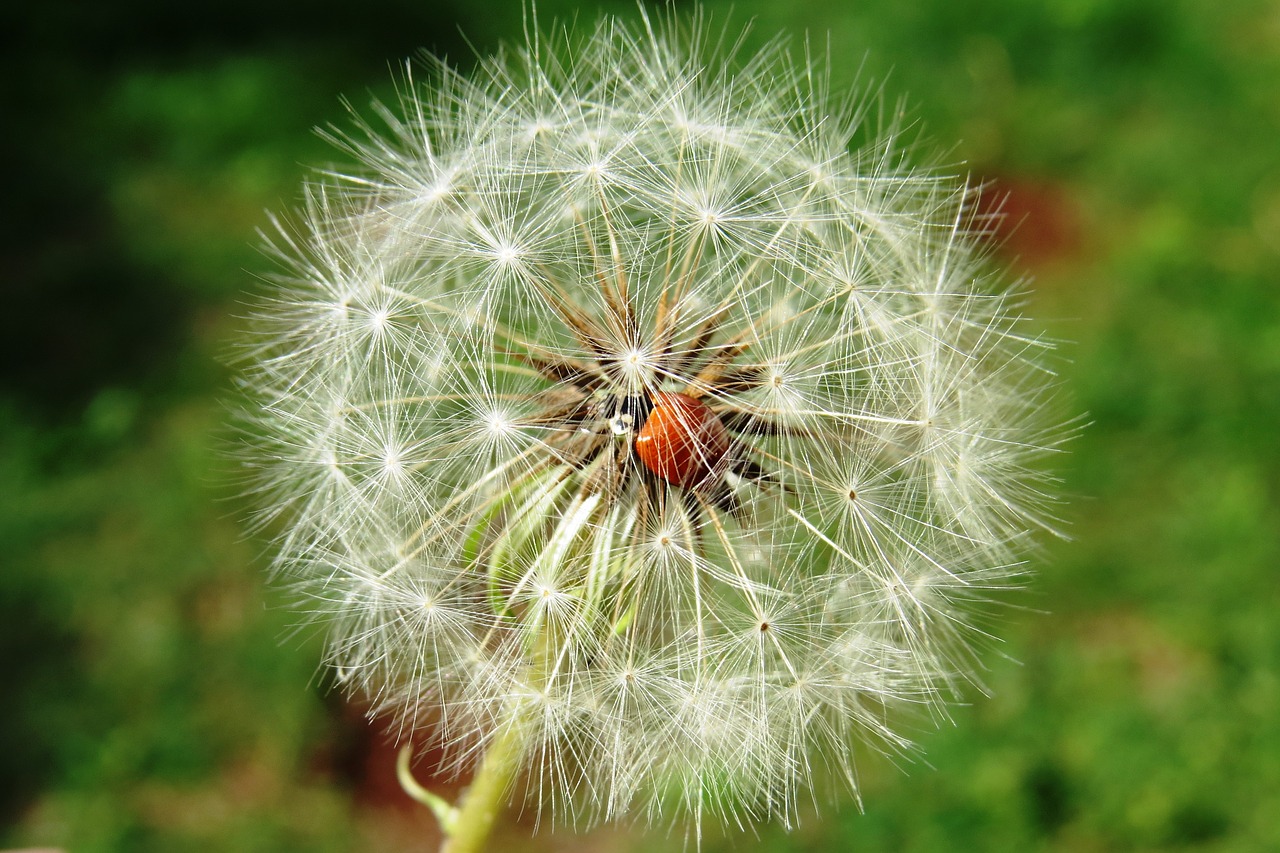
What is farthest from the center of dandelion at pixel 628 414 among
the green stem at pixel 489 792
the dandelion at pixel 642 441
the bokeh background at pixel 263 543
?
the bokeh background at pixel 263 543

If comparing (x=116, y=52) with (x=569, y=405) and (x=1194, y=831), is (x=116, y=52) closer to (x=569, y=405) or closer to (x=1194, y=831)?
(x=569, y=405)

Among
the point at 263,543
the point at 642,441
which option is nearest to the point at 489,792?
the point at 642,441

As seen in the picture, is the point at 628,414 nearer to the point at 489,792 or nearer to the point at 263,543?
the point at 489,792

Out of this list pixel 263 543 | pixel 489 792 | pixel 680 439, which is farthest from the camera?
pixel 263 543

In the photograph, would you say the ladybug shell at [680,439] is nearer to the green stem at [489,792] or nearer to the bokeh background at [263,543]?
the green stem at [489,792]

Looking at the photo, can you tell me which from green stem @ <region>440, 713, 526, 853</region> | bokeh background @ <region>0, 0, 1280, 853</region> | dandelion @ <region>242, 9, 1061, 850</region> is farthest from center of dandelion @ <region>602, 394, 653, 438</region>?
bokeh background @ <region>0, 0, 1280, 853</region>

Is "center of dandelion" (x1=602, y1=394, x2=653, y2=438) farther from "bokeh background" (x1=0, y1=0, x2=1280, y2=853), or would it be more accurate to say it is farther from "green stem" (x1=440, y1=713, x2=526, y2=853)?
"bokeh background" (x1=0, y1=0, x2=1280, y2=853)

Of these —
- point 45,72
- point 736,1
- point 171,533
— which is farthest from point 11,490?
point 736,1

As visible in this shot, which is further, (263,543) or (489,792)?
(263,543)
